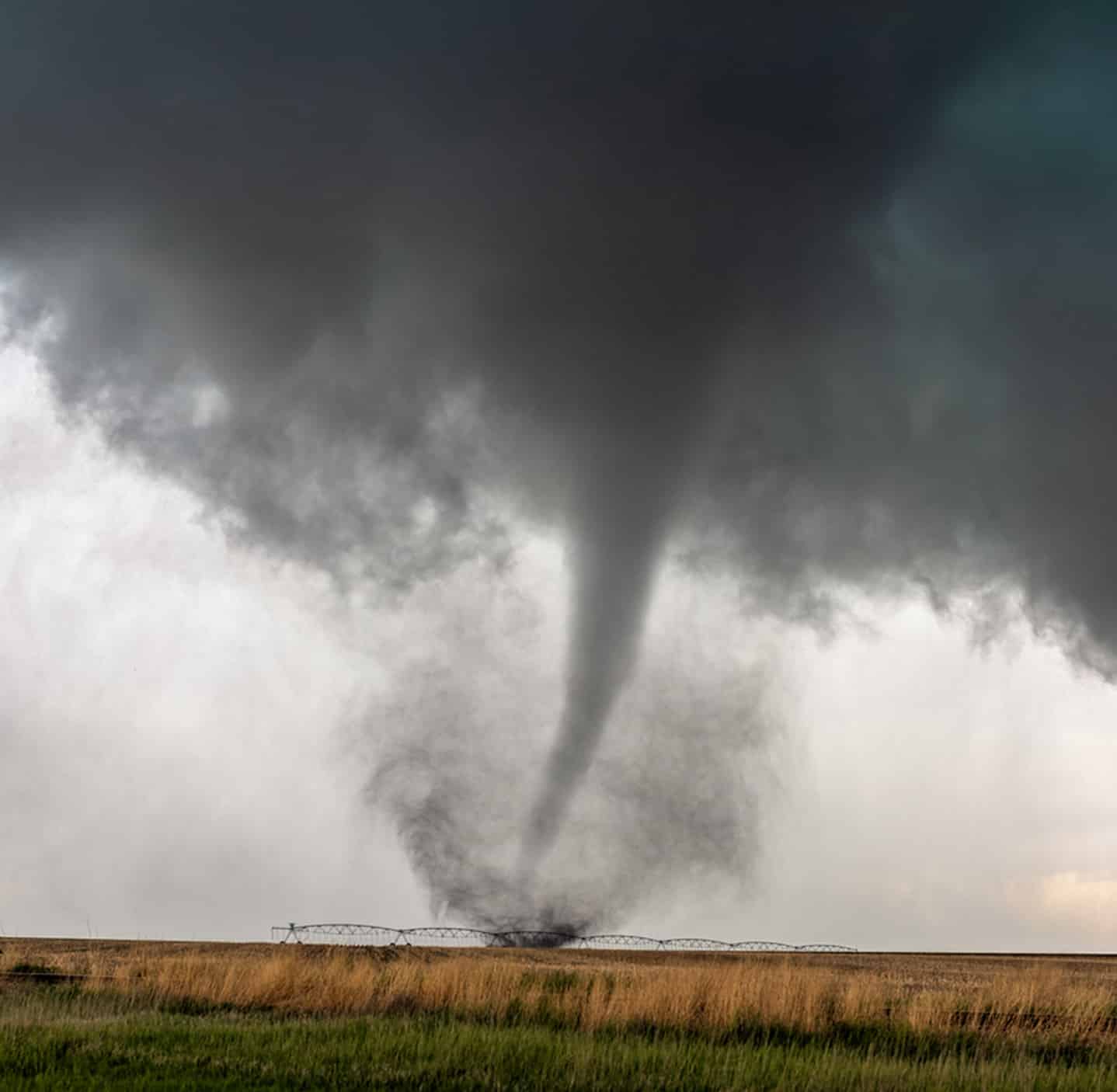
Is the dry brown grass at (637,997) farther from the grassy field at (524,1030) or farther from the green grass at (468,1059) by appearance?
the green grass at (468,1059)

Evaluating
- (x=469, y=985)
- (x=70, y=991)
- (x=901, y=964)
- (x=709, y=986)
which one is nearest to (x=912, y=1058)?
(x=709, y=986)

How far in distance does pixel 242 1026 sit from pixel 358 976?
24.4 feet

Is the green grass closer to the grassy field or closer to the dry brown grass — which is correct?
the grassy field

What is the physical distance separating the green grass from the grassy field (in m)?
0.06

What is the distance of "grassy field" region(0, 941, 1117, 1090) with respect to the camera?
1540cm

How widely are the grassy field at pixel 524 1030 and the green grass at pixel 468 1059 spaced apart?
0.06m

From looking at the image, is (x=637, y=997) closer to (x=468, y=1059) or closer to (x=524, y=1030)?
(x=524, y=1030)

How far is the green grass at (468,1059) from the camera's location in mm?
14797

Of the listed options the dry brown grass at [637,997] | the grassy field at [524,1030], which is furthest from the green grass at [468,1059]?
the dry brown grass at [637,997]

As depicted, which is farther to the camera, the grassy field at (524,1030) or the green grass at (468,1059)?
the grassy field at (524,1030)

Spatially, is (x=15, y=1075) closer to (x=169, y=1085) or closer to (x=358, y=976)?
(x=169, y=1085)

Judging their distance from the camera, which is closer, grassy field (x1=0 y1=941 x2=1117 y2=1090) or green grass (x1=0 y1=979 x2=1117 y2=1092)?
green grass (x1=0 y1=979 x2=1117 y2=1092)

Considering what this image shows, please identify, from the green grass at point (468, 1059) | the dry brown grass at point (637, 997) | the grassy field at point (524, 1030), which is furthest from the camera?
the dry brown grass at point (637, 997)

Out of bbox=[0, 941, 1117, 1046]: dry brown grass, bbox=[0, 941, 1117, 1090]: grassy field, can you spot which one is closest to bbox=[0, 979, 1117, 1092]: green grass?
bbox=[0, 941, 1117, 1090]: grassy field
